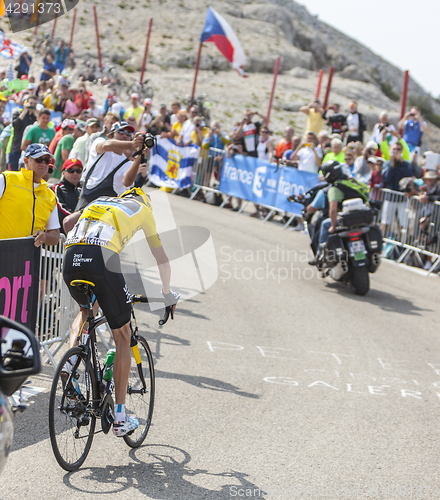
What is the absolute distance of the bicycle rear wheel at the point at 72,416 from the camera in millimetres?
4191

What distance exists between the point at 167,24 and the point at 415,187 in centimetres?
7156

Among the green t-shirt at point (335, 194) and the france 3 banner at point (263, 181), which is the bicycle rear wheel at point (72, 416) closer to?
the green t-shirt at point (335, 194)

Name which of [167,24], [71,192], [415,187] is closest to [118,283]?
[71,192]

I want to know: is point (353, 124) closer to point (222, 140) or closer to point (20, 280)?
point (222, 140)

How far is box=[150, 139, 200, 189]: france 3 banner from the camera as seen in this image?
1802 centimetres

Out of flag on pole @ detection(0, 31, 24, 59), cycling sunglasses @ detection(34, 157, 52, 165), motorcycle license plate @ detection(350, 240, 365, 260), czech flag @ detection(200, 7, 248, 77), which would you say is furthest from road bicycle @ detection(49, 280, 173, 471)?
flag on pole @ detection(0, 31, 24, 59)

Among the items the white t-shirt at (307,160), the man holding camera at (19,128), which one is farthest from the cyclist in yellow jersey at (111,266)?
the white t-shirt at (307,160)

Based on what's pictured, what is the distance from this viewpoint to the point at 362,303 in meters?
10.7

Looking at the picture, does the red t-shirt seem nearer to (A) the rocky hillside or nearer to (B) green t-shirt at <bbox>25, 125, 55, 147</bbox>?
(B) green t-shirt at <bbox>25, 125, 55, 147</bbox>

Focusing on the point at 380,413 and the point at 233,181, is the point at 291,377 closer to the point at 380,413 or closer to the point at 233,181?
the point at 380,413

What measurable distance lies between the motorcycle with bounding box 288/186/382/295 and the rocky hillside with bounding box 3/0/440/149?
34.7 metres

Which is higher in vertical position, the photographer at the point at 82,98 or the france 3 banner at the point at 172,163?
the photographer at the point at 82,98

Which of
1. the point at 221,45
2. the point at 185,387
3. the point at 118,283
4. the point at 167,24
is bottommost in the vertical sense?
the point at 185,387

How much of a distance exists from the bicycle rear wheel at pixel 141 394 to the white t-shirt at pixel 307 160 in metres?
11.6
